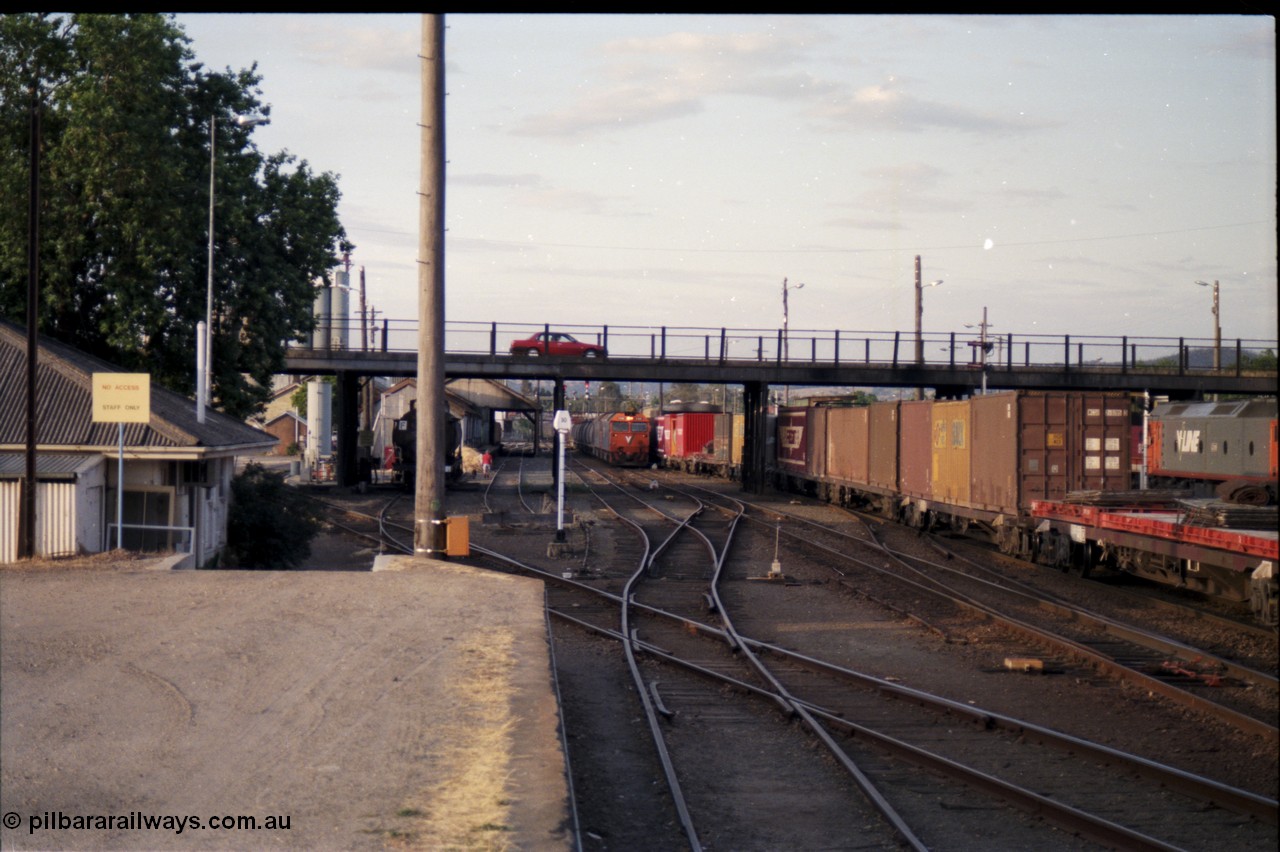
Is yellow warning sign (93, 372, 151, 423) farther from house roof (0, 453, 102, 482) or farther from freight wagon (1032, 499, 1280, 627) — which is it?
freight wagon (1032, 499, 1280, 627)

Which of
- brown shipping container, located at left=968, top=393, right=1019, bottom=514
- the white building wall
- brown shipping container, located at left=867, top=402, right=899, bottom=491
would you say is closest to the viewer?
the white building wall

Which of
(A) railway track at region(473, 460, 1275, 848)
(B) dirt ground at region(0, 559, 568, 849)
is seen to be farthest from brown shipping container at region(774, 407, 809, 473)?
(B) dirt ground at region(0, 559, 568, 849)

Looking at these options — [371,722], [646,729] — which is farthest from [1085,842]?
[371,722]

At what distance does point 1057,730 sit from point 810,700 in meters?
2.35

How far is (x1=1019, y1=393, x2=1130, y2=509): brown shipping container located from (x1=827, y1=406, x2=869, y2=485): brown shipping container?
36.9 ft

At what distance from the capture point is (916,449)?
93.0ft

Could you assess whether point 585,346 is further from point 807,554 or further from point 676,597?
point 676,597

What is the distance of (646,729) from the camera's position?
10.3 meters

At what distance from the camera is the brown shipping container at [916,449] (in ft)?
89.6

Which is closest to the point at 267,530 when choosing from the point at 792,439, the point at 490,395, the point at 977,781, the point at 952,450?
the point at 952,450

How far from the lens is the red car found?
41688 millimetres

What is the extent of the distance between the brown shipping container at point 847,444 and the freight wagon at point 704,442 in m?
14.9

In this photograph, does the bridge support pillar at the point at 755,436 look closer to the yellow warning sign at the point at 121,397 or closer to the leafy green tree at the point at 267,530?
the leafy green tree at the point at 267,530

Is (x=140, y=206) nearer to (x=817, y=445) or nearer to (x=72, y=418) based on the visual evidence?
(x=72, y=418)
